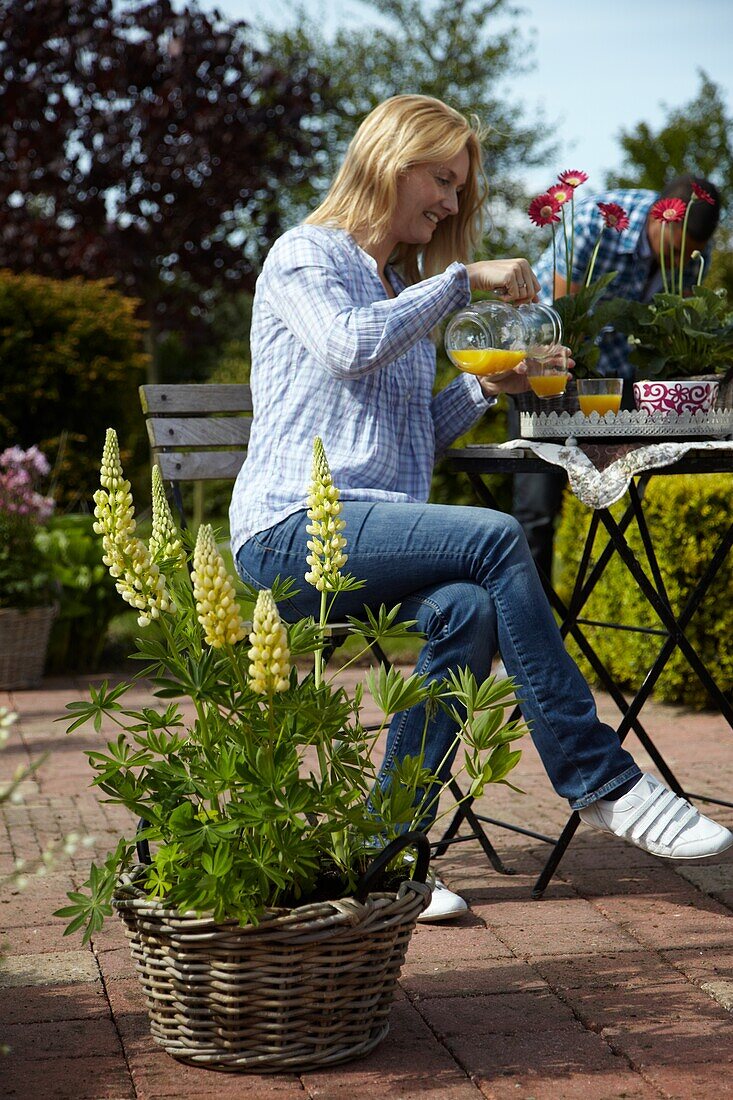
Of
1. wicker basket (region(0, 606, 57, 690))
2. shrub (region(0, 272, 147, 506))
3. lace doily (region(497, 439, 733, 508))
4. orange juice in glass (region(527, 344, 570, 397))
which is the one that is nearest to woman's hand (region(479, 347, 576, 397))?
orange juice in glass (region(527, 344, 570, 397))

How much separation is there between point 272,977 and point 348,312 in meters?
1.35

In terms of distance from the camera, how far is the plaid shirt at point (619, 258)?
437 cm

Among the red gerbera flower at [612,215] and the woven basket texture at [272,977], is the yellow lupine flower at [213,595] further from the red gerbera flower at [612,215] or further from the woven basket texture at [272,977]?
the red gerbera flower at [612,215]

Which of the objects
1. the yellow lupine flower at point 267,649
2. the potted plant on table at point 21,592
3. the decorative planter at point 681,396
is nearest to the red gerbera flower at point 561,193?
the decorative planter at point 681,396

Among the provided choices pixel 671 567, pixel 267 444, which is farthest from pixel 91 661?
pixel 267 444

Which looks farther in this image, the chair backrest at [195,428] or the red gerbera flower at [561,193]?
the chair backrest at [195,428]

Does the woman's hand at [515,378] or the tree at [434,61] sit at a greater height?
the tree at [434,61]

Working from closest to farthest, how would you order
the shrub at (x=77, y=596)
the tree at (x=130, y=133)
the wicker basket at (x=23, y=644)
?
the wicker basket at (x=23, y=644) < the shrub at (x=77, y=596) < the tree at (x=130, y=133)

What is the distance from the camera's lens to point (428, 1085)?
177 cm

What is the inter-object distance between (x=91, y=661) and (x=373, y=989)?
396cm

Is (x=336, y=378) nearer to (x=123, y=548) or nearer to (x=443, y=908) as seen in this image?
(x=123, y=548)

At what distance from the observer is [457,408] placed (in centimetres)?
294

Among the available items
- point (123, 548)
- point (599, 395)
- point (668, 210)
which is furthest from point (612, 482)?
point (123, 548)

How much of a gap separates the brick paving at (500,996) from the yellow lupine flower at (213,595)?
1.76 feet
